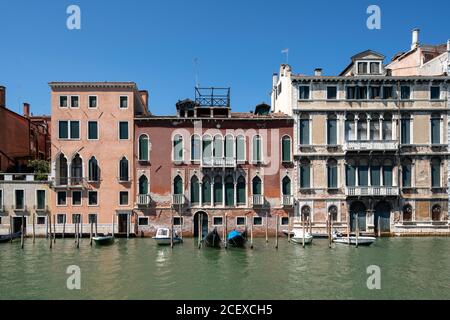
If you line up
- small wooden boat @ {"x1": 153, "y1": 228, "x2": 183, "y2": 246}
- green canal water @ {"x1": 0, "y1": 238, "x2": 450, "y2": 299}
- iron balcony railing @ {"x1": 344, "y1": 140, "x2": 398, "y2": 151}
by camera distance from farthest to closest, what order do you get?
iron balcony railing @ {"x1": 344, "y1": 140, "x2": 398, "y2": 151} → small wooden boat @ {"x1": 153, "y1": 228, "x2": 183, "y2": 246} → green canal water @ {"x1": 0, "y1": 238, "x2": 450, "y2": 299}

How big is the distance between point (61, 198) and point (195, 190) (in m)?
8.94

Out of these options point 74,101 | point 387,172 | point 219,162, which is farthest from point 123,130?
point 387,172

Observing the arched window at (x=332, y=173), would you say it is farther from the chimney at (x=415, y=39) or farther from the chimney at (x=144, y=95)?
the chimney at (x=144, y=95)

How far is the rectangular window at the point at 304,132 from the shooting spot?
25359 mm

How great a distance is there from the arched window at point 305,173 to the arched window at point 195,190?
694cm

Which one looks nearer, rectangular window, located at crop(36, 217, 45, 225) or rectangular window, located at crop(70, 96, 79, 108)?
rectangular window, located at crop(36, 217, 45, 225)

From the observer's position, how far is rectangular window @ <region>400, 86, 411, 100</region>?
2542cm

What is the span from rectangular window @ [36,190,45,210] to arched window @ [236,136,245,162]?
13.2 meters

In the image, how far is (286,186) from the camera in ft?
83.7

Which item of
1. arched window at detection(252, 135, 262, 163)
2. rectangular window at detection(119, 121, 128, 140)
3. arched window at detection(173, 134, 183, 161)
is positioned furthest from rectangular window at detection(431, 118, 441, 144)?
rectangular window at detection(119, 121, 128, 140)

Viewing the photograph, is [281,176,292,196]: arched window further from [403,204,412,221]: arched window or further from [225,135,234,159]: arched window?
[403,204,412,221]: arched window

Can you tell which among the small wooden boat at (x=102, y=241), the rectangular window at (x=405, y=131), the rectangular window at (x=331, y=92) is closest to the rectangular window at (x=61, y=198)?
the small wooden boat at (x=102, y=241)

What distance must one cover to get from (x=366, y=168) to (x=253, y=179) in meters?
7.53

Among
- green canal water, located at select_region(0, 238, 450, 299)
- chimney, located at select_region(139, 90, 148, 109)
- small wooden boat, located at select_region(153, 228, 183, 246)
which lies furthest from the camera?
chimney, located at select_region(139, 90, 148, 109)
